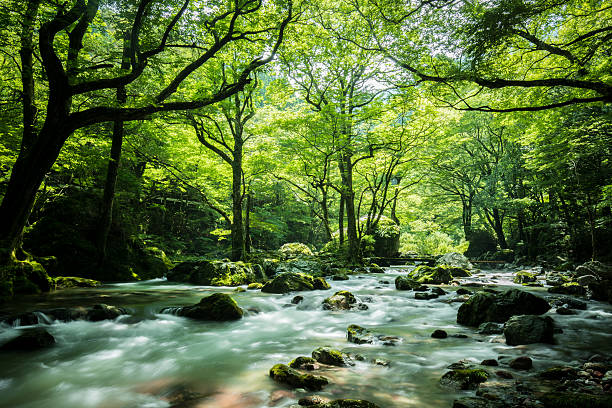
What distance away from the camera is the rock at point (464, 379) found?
10.9 ft

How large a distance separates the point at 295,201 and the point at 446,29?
838 inches

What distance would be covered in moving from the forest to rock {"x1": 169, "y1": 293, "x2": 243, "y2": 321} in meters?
0.08

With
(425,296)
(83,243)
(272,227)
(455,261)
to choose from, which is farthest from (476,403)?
(455,261)

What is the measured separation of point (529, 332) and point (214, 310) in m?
5.93

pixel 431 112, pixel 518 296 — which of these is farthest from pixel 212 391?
pixel 431 112

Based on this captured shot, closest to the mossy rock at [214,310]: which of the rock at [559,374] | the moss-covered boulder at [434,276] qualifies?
the rock at [559,374]

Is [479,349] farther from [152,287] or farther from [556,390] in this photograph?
[152,287]

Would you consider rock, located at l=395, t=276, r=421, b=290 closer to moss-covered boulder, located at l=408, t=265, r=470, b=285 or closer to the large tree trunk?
moss-covered boulder, located at l=408, t=265, r=470, b=285

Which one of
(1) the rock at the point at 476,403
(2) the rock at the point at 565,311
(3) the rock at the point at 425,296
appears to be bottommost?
(3) the rock at the point at 425,296

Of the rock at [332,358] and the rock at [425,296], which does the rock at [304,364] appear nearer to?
the rock at [332,358]

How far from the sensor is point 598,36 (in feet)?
20.8

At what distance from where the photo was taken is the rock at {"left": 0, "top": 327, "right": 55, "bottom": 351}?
4.52m

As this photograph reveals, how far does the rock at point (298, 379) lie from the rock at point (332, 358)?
1.99ft

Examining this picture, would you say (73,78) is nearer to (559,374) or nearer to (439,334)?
(439,334)
